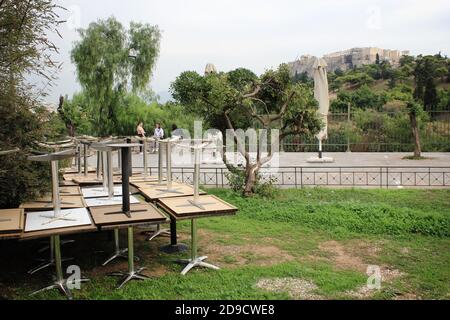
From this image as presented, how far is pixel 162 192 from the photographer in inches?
225

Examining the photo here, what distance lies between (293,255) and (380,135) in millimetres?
14301

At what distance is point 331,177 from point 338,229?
16.6 ft

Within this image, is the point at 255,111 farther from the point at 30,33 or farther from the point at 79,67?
the point at 79,67

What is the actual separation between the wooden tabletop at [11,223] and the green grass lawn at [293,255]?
2.51ft

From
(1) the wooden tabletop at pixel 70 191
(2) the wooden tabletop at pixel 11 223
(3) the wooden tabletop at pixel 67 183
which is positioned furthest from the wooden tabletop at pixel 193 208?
(3) the wooden tabletop at pixel 67 183

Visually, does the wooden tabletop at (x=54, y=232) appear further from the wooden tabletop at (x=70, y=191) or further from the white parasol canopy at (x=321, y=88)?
the white parasol canopy at (x=321, y=88)

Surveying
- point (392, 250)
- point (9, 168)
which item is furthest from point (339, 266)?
point (9, 168)

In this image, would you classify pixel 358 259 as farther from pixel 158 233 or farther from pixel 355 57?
pixel 355 57

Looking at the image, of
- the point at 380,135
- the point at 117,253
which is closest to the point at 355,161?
the point at 380,135

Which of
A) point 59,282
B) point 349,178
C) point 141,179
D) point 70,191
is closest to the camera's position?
point 59,282

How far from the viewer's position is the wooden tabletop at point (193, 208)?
178 inches

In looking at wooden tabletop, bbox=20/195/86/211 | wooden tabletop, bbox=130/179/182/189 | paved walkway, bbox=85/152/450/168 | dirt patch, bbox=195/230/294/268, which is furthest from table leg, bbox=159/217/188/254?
paved walkway, bbox=85/152/450/168

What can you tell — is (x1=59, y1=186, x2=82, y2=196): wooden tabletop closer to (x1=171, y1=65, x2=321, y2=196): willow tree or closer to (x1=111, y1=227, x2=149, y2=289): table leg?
(x1=111, y1=227, x2=149, y2=289): table leg

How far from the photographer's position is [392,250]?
5.96m
